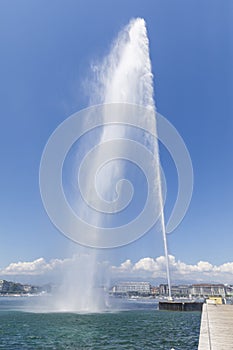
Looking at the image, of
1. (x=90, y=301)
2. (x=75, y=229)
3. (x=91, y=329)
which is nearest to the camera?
(x=91, y=329)

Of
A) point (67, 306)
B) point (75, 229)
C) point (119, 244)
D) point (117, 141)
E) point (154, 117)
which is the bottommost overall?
point (67, 306)

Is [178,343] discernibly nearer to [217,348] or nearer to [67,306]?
[217,348]

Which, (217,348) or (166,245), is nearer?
(217,348)

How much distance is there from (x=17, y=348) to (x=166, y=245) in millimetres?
39077

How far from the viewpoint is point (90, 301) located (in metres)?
51.8

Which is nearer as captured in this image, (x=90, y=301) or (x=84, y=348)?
(x=84, y=348)

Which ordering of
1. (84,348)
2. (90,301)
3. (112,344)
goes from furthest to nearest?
(90,301)
(112,344)
(84,348)

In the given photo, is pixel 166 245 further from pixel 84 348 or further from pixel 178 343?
pixel 84 348

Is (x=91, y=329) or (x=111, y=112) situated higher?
(x=111, y=112)

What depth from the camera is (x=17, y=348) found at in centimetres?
1884

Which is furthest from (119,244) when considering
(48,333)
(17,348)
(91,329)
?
(17,348)

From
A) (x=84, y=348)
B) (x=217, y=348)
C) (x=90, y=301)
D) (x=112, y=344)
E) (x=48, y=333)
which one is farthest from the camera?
(x=90, y=301)

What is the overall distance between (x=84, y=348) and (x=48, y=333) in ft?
26.8

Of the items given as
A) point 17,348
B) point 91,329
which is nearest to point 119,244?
point 91,329
